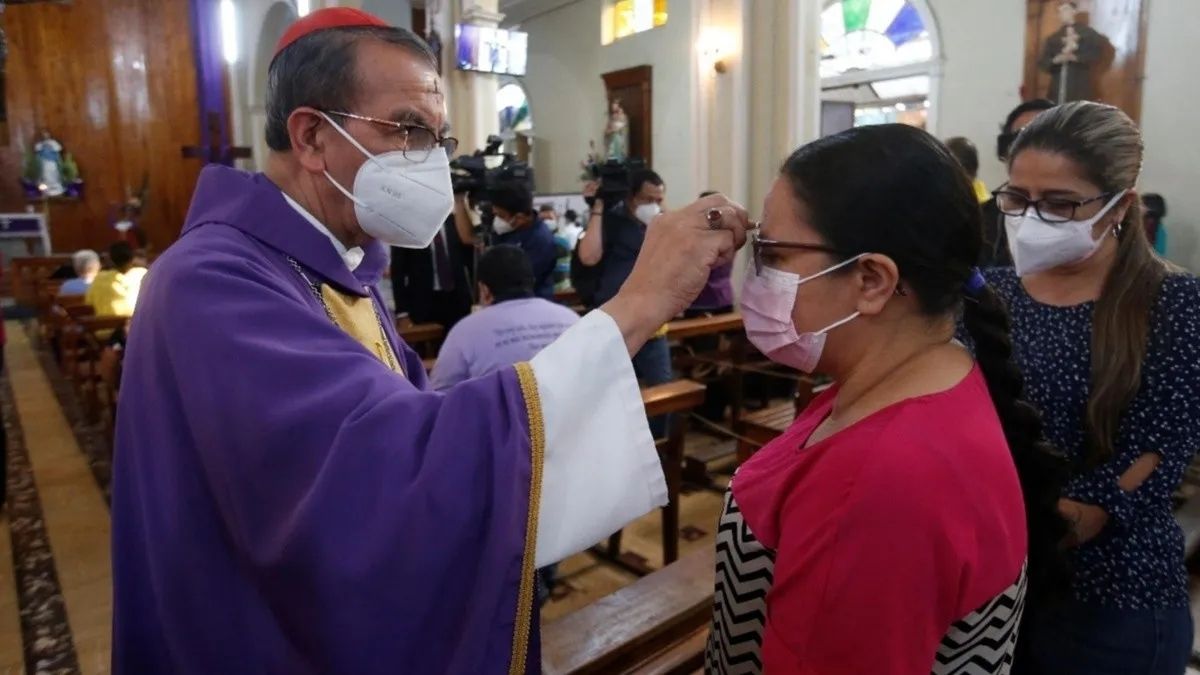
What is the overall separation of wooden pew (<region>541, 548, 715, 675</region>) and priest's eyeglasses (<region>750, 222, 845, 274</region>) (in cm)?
92

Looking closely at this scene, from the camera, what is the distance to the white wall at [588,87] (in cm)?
1067

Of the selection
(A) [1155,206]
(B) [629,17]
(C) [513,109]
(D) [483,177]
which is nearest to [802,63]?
(A) [1155,206]

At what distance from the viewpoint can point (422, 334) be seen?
452 centimetres

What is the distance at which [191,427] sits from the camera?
3.22ft

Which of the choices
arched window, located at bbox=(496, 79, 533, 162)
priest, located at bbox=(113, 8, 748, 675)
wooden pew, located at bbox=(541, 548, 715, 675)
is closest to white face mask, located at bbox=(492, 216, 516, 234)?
wooden pew, located at bbox=(541, 548, 715, 675)

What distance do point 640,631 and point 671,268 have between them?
1005 millimetres

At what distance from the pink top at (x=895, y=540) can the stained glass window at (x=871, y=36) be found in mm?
9361

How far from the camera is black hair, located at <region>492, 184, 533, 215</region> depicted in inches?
167

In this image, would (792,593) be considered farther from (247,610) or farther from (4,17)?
(4,17)

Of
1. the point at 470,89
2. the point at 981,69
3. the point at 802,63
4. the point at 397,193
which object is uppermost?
the point at 981,69

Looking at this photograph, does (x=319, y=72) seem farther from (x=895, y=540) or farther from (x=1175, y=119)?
(x=1175, y=119)

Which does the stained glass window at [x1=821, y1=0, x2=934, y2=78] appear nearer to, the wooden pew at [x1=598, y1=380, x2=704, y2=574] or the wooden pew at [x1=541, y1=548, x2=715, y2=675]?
the wooden pew at [x1=598, y1=380, x2=704, y2=574]

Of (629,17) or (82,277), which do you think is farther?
(629,17)

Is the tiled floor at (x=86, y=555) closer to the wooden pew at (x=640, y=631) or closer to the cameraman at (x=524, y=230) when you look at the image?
the wooden pew at (x=640, y=631)
